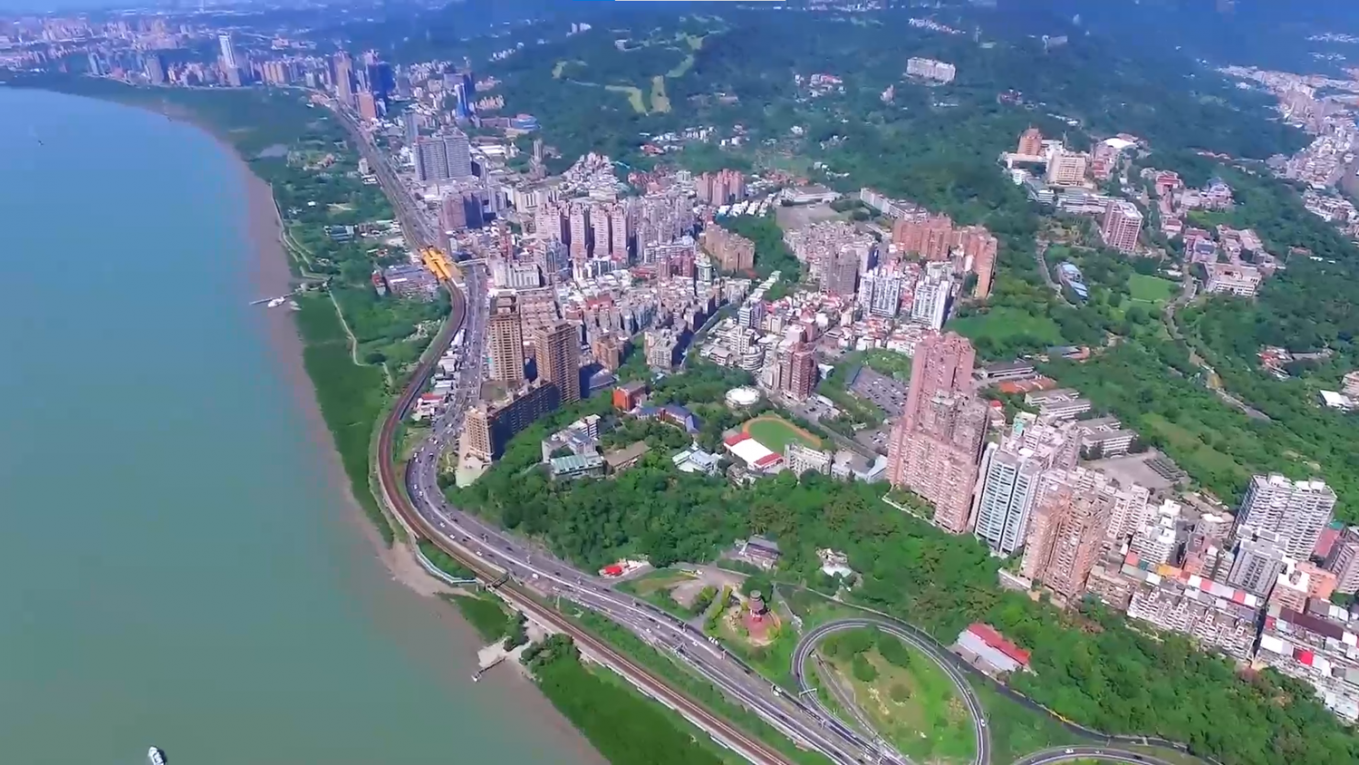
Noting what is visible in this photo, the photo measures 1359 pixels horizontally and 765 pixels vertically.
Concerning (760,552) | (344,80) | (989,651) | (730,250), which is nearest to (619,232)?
(730,250)

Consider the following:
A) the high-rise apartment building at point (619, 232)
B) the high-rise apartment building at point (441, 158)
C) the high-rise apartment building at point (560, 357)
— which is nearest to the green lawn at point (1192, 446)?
the high-rise apartment building at point (560, 357)

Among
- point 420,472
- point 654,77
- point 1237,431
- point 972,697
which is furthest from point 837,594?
point 654,77

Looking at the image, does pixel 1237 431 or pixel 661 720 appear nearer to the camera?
pixel 661 720

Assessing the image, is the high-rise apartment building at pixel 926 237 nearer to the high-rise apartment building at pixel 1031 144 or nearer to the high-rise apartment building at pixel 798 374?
the high-rise apartment building at pixel 798 374

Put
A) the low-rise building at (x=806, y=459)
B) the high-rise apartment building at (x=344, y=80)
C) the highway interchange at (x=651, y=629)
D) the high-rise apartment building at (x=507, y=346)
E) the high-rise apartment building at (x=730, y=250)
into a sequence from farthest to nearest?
the high-rise apartment building at (x=344, y=80)
the high-rise apartment building at (x=730, y=250)
the high-rise apartment building at (x=507, y=346)
the low-rise building at (x=806, y=459)
the highway interchange at (x=651, y=629)

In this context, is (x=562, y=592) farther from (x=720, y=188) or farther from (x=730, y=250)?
(x=720, y=188)

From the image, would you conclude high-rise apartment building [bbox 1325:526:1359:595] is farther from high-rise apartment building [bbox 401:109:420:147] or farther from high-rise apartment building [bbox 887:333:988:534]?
high-rise apartment building [bbox 401:109:420:147]

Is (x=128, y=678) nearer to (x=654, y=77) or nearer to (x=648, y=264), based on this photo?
(x=648, y=264)
